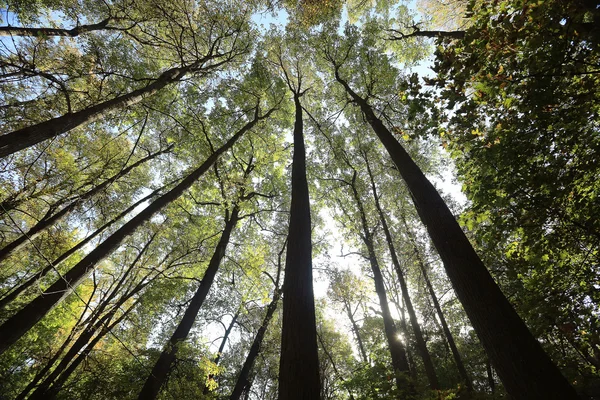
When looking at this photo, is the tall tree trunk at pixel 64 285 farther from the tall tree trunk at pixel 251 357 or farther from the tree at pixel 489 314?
the tall tree trunk at pixel 251 357

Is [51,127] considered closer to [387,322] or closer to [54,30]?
[54,30]

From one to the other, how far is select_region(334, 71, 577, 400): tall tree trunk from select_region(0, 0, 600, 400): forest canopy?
0.06 ft

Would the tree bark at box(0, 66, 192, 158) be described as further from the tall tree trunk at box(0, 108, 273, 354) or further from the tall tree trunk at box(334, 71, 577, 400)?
the tall tree trunk at box(334, 71, 577, 400)

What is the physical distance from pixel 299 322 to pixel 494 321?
7.11ft

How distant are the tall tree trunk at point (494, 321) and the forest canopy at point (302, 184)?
2 centimetres

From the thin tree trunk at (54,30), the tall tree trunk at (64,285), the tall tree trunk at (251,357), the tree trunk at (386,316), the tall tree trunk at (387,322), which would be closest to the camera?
the tall tree trunk at (64,285)

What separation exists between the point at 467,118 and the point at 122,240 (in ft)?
23.0

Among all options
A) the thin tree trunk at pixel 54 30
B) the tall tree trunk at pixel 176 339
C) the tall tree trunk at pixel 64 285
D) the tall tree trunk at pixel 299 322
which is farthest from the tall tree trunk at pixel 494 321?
the thin tree trunk at pixel 54 30

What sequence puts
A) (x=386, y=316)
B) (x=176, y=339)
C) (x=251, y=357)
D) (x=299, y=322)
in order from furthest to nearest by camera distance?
1. (x=251, y=357)
2. (x=386, y=316)
3. (x=176, y=339)
4. (x=299, y=322)

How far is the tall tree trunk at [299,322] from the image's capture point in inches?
98.9

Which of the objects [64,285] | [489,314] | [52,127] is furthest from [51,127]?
[489,314]

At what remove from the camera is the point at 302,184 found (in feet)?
17.6

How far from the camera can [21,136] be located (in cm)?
424

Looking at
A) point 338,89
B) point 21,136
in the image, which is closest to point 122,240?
point 21,136
